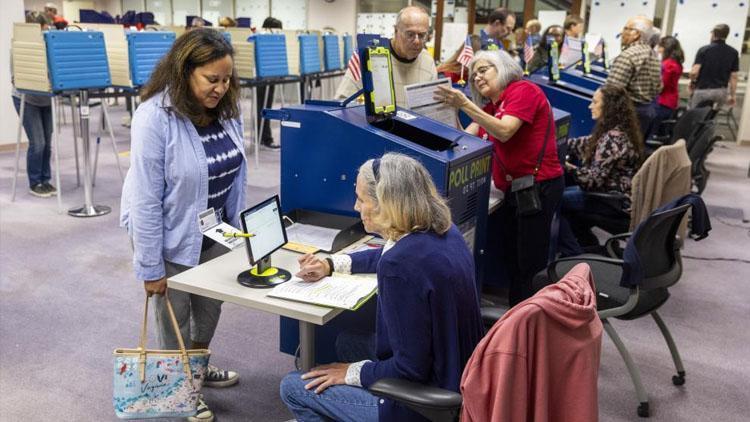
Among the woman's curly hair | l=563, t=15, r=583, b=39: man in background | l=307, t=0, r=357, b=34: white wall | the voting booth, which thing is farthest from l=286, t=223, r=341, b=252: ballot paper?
l=307, t=0, r=357, b=34: white wall

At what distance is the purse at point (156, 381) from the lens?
192cm

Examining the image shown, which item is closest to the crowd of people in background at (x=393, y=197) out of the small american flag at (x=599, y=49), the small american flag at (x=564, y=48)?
the small american flag at (x=564, y=48)

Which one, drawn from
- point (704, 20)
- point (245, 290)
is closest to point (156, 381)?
point (245, 290)

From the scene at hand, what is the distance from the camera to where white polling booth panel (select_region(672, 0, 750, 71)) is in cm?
910

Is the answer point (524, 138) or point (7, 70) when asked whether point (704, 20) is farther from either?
point (7, 70)

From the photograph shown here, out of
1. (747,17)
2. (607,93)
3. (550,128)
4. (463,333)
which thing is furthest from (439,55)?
(463,333)

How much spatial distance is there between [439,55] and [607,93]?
8.23 m

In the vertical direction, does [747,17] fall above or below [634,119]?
above

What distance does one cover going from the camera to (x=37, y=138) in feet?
17.1

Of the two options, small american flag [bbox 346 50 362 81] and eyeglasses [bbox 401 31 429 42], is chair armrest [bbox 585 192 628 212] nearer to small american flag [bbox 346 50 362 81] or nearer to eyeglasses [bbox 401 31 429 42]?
eyeglasses [bbox 401 31 429 42]

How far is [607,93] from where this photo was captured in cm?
366

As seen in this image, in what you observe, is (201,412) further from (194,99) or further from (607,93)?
(607,93)

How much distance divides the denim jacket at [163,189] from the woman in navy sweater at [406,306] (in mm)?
607

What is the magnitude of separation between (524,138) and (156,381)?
1916 mm
